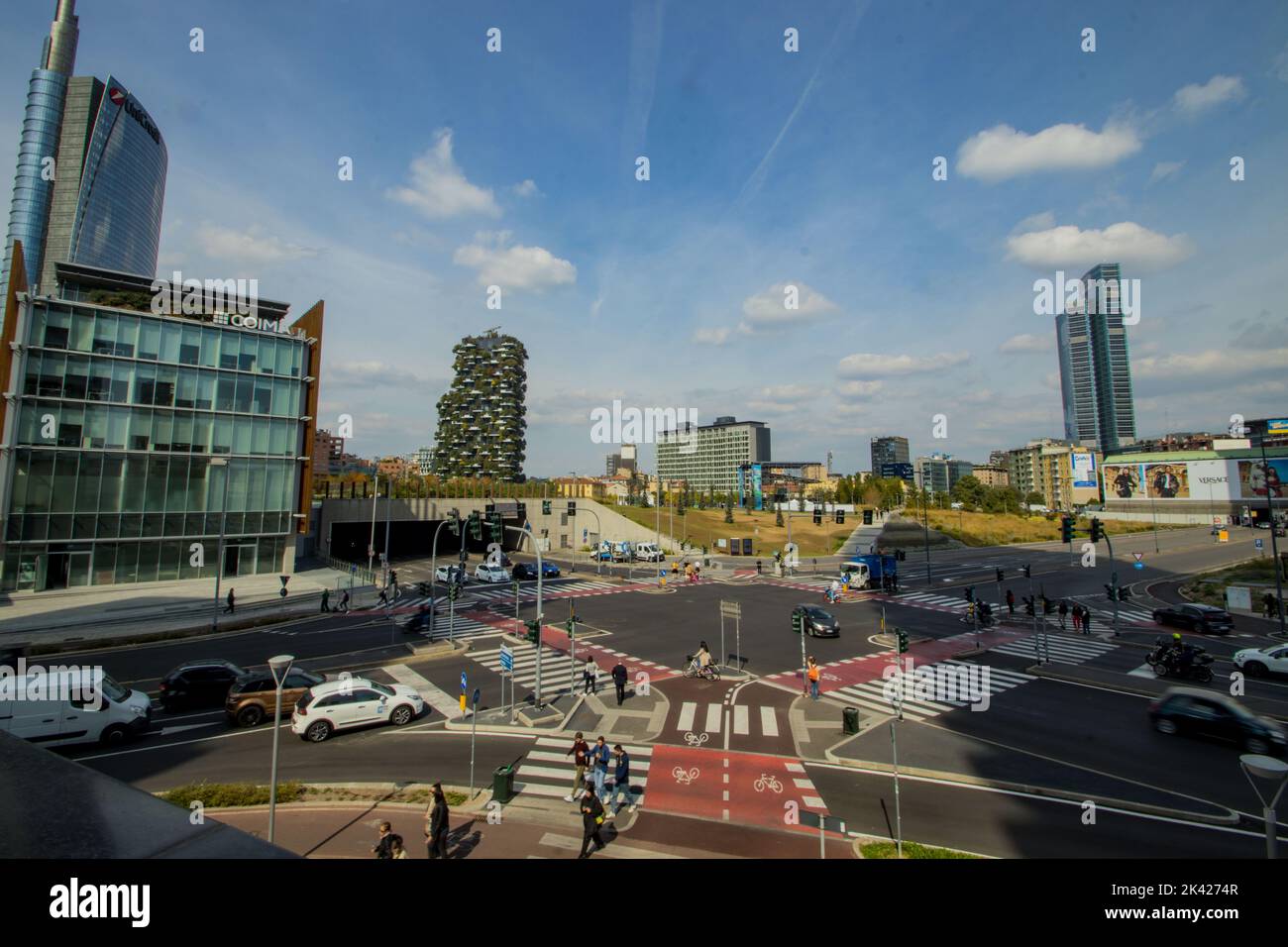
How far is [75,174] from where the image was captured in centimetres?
12769

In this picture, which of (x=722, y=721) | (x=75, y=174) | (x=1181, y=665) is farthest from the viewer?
(x=75, y=174)

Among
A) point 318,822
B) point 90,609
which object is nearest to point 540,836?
point 318,822

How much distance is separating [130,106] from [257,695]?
183 meters

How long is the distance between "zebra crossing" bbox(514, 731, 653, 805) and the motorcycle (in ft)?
74.8

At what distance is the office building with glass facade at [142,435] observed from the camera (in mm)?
40625

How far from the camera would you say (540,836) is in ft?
40.5

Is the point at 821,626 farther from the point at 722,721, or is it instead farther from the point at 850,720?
the point at 722,721

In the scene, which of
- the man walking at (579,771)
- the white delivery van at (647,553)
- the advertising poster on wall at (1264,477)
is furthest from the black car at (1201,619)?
the white delivery van at (647,553)

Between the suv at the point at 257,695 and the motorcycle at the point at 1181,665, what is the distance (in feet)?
109

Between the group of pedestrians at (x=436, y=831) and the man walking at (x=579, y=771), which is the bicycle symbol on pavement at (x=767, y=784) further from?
the group of pedestrians at (x=436, y=831)

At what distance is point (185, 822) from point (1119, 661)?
34393 mm

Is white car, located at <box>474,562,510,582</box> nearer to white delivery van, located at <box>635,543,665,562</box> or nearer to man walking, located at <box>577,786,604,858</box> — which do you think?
white delivery van, located at <box>635,543,665,562</box>

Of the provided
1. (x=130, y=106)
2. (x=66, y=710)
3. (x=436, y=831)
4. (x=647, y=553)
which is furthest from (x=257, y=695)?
(x=130, y=106)

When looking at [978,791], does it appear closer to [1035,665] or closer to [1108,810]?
[1108,810]
